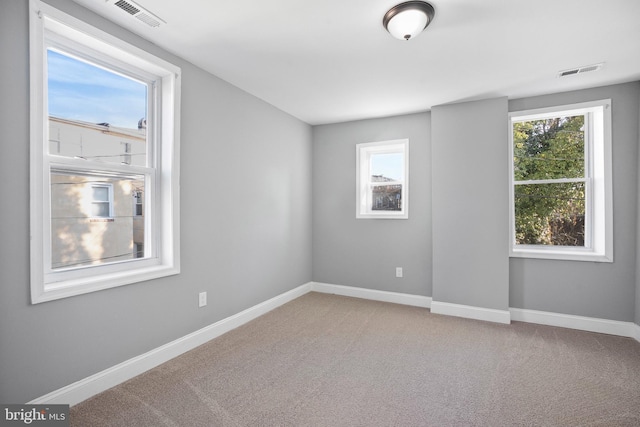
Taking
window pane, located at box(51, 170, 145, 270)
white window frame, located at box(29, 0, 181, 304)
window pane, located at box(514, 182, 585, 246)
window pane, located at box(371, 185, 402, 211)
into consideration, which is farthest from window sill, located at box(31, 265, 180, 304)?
window pane, located at box(514, 182, 585, 246)

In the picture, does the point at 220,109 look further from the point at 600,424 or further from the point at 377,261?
the point at 600,424

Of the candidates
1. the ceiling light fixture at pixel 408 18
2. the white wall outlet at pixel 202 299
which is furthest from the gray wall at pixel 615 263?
the white wall outlet at pixel 202 299

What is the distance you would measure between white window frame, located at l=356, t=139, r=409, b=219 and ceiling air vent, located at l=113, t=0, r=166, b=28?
2.80 m

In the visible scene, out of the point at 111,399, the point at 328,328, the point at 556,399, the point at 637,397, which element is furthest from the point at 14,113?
the point at 637,397

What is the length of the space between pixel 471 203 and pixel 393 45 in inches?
80.3

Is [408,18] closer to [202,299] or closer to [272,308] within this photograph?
[202,299]

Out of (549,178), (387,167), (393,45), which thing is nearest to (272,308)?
(387,167)

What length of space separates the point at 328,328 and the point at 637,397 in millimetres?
2321

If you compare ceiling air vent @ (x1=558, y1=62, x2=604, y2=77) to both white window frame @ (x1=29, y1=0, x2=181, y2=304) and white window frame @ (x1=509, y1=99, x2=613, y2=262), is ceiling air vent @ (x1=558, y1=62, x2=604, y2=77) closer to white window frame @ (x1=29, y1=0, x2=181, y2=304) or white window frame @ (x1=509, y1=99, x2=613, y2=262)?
white window frame @ (x1=509, y1=99, x2=613, y2=262)

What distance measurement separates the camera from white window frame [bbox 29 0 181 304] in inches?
65.9

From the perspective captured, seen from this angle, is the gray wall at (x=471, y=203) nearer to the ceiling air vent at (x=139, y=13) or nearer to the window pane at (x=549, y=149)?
the window pane at (x=549, y=149)

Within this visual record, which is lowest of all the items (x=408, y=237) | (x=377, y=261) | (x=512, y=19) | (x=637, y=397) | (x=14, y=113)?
(x=637, y=397)

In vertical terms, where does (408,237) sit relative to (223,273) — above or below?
above

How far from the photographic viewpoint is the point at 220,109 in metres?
2.92
